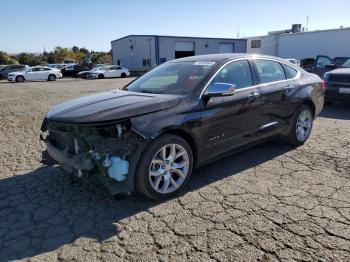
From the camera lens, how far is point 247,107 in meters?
4.62

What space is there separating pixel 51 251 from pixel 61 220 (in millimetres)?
543

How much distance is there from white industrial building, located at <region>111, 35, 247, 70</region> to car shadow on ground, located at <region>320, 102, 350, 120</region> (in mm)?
33132

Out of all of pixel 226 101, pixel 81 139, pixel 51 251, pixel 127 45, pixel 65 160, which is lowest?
pixel 51 251

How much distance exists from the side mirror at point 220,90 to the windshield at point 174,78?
203 mm

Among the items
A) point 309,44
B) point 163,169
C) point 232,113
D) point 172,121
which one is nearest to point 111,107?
point 172,121

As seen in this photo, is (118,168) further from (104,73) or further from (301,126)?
(104,73)

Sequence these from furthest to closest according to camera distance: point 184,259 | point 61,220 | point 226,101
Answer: point 226,101 < point 61,220 < point 184,259

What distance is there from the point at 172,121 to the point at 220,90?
78 centimetres

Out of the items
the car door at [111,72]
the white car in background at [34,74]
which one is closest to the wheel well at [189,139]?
the white car in background at [34,74]

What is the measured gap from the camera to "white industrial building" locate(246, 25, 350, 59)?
30594 mm

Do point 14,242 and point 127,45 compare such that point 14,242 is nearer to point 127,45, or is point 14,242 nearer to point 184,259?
point 184,259

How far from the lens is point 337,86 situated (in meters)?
9.41

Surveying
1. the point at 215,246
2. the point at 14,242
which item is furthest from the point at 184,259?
the point at 14,242

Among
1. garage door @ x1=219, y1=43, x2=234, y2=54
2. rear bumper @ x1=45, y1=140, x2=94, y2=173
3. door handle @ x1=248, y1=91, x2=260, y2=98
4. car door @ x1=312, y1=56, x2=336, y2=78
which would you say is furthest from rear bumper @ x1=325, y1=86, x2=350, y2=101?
garage door @ x1=219, y1=43, x2=234, y2=54
